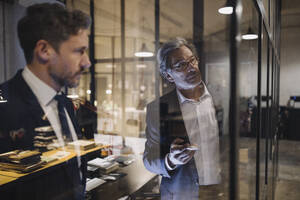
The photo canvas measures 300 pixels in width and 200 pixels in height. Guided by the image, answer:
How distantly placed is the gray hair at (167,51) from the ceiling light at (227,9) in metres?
0.15

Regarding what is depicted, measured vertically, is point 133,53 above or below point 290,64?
below

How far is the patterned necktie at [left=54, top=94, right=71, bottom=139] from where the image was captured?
0.59m

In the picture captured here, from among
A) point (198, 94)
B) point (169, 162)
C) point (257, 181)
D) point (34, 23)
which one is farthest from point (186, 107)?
point (257, 181)

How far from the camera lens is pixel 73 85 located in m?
0.60

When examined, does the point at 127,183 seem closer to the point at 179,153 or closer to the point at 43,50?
the point at 179,153

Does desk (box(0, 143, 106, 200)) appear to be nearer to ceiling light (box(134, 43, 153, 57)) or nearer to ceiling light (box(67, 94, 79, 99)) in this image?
ceiling light (box(67, 94, 79, 99))

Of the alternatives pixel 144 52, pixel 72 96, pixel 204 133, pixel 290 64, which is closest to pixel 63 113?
pixel 72 96

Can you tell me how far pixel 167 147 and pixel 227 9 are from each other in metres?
0.52

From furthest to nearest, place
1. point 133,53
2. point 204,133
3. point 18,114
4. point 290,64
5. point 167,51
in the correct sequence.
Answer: point 290,64
point 204,133
point 167,51
point 133,53
point 18,114

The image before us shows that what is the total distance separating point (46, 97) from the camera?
1.83 feet

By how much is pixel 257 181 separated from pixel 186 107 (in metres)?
1.00

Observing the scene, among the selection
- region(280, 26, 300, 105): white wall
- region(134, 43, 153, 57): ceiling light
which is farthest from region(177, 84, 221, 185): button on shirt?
region(280, 26, 300, 105): white wall

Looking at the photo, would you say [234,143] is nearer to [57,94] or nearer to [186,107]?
[186,107]

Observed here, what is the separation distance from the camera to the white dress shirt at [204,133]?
857mm
